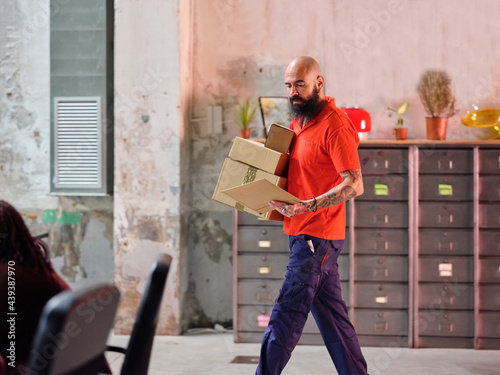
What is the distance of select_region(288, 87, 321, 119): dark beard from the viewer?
A: 307 cm

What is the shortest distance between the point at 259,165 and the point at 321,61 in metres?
2.34

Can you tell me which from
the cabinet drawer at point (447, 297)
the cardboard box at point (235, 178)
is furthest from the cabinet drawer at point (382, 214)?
the cardboard box at point (235, 178)

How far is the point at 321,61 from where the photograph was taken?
5305 millimetres

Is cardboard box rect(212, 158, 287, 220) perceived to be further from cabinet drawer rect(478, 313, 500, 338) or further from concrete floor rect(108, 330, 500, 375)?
cabinet drawer rect(478, 313, 500, 338)

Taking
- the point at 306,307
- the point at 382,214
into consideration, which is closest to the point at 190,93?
the point at 382,214

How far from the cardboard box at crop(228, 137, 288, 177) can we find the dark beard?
0.69ft

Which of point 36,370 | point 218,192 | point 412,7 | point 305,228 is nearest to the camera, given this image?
point 36,370

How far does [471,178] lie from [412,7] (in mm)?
1399

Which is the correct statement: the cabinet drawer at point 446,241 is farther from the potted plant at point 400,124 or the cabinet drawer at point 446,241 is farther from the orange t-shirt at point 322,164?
the orange t-shirt at point 322,164

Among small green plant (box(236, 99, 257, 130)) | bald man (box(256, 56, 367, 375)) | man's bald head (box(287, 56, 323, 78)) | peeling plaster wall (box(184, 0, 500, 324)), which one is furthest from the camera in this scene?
peeling plaster wall (box(184, 0, 500, 324))

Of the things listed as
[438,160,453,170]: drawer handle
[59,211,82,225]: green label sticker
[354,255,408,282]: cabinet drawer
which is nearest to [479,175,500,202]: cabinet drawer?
[438,160,453,170]: drawer handle

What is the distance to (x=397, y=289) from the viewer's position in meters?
4.84

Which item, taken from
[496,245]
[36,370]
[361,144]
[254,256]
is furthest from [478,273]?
[36,370]

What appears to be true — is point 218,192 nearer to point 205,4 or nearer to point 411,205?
point 411,205
